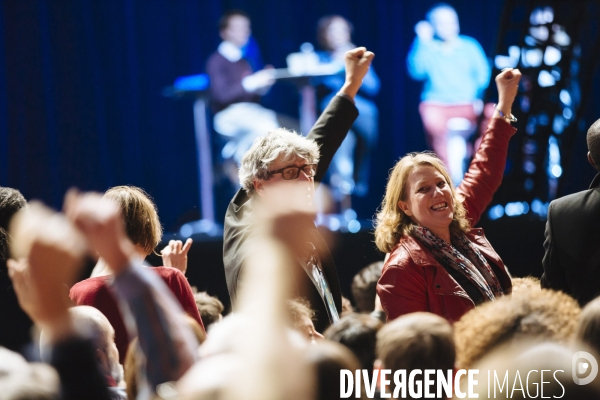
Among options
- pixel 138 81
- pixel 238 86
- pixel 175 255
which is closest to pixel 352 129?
pixel 238 86

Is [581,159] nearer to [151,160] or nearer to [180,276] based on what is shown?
[151,160]

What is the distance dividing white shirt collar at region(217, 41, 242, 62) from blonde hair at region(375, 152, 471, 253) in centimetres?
450

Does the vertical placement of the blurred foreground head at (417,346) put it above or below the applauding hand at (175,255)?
above

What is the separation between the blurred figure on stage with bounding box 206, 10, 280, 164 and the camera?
253 inches

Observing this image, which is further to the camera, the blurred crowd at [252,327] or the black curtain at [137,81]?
the black curtain at [137,81]

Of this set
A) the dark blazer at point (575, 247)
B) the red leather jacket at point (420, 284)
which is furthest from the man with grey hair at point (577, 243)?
the red leather jacket at point (420, 284)

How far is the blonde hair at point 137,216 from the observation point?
1.95 metres

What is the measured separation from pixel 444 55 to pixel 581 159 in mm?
1804

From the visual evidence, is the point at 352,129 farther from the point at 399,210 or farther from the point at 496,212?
the point at 399,210

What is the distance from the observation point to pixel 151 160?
6609mm

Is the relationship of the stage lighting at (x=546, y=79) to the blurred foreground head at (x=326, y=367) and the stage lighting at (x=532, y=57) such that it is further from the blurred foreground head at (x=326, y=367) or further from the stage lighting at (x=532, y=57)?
the blurred foreground head at (x=326, y=367)

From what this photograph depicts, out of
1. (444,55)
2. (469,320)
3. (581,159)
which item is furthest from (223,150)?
(469,320)

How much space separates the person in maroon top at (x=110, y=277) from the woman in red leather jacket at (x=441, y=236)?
0.58 m

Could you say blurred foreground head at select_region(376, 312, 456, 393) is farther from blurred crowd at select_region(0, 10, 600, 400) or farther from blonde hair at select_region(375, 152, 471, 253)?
blonde hair at select_region(375, 152, 471, 253)
